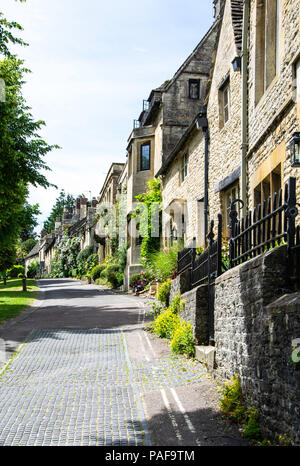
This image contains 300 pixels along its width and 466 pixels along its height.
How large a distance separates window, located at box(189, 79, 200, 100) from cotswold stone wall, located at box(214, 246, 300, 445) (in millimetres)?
19556

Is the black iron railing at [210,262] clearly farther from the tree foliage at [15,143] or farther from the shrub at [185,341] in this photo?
the tree foliage at [15,143]

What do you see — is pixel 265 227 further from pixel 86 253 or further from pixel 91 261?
pixel 86 253

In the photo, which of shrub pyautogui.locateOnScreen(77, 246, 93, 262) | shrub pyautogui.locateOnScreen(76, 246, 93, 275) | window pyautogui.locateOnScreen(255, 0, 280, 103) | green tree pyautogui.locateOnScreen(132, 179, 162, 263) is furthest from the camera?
shrub pyautogui.locateOnScreen(77, 246, 93, 262)

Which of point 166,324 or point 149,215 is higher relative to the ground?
point 149,215

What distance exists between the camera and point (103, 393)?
683cm

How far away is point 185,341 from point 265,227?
403 cm

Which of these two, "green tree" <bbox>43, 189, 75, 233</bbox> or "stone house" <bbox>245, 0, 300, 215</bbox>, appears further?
"green tree" <bbox>43, 189, 75, 233</bbox>

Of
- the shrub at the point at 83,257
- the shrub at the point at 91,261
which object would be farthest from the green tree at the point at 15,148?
the shrub at the point at 83,257

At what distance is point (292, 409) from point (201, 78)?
22.6 metres

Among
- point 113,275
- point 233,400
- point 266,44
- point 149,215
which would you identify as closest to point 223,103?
point 266,44

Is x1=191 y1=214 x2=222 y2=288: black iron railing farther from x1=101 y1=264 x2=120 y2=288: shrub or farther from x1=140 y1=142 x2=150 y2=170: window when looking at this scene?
x1=101 y1=264 x2=120 y2=288: shrub

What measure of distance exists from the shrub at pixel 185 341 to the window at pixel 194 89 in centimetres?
1765

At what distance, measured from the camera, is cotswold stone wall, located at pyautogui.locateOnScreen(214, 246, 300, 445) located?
436cm

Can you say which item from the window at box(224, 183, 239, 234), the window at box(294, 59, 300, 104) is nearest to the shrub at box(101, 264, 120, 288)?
the window at box(224, 183, 239, 234)
